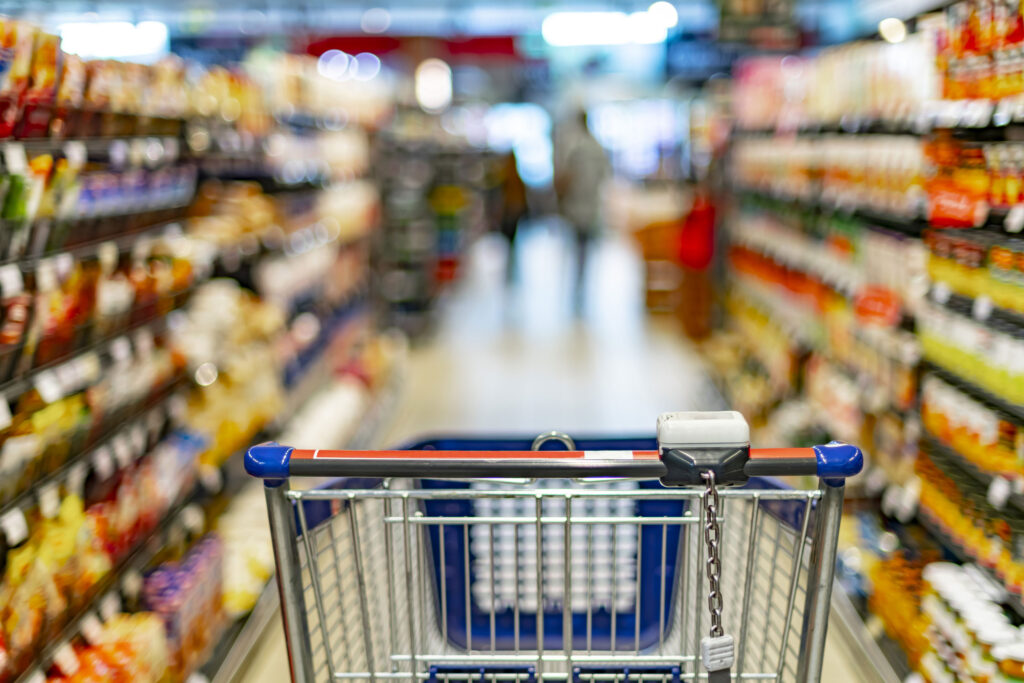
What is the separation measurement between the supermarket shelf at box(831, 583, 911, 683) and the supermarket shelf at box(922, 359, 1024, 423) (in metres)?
0.83

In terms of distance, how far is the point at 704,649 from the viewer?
147 centimetres

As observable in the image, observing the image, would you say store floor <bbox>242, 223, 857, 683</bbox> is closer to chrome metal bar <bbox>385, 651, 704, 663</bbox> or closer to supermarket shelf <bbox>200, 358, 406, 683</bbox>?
supermarket shelf <bbox>200, 358, 406, 683</bbox>

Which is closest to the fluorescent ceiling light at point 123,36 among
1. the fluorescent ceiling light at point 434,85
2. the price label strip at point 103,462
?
the fluorescent ceiling light at point 434,85

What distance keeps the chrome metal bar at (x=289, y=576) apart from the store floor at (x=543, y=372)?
1.48 m

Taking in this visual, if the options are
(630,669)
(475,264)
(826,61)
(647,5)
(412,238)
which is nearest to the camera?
(630,669)

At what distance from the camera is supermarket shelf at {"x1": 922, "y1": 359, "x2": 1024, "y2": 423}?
7.78ft

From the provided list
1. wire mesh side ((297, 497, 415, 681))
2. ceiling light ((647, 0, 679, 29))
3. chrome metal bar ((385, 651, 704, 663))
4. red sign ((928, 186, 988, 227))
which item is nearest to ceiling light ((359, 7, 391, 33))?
ceiling light ((647, 0, 679, 29))

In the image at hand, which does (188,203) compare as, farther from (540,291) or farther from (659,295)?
(540,291)

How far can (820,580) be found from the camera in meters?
1.56

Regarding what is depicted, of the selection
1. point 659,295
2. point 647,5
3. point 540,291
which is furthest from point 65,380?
point 647,5

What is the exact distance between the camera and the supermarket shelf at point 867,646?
2.71 m

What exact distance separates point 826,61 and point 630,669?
338 centimetres

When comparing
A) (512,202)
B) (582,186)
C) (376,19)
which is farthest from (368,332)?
(376,19)

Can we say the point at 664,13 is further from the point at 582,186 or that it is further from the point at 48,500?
the point at 48,500
